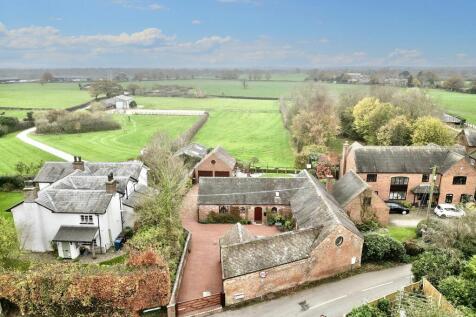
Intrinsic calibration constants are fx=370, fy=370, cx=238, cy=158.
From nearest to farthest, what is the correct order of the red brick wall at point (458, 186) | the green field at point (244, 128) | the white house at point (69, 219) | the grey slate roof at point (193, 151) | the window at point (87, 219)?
1. the white house at point (69, 219)
2. the window at point (87, 219)
3. the red brick wall at point (458, 186)
4. the grey slate roof at point (193, 151)
5. the green field at point (244, 128)

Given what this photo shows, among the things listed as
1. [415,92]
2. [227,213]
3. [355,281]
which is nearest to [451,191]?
[355,281]

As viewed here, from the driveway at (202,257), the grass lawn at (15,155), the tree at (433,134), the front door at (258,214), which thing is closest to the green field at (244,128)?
the tree at (433,134)

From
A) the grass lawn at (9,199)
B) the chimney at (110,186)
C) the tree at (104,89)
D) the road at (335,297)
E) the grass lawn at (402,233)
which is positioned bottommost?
the road at (335,297)

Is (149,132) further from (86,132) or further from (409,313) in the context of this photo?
(409,313)

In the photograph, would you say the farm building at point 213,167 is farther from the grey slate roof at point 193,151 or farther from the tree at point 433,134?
the tree at point 433,134

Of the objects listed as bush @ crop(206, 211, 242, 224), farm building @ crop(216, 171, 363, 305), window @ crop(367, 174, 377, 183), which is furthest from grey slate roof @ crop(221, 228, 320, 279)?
window @ crop(367, 174, 377, 183)

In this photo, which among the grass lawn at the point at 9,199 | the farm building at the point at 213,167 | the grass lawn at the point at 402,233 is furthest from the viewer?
the farm building at the point at 213,167

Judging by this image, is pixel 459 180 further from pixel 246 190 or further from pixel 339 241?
pixel 246 190

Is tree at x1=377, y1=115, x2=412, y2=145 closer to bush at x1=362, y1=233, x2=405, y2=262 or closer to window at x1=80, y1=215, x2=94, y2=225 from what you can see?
bush at x1=362, y1=233, x2=405, y2=262
